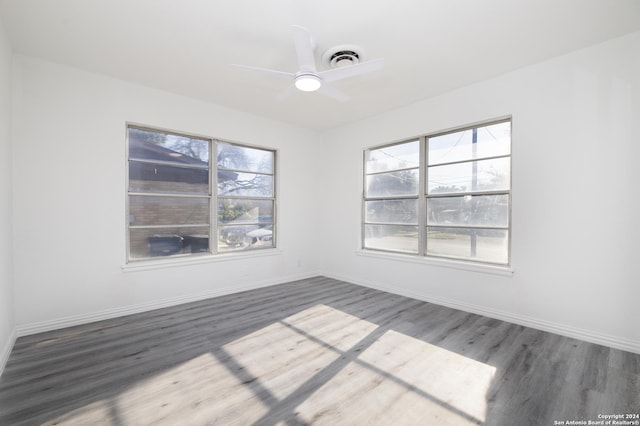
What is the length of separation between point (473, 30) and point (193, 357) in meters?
3.80

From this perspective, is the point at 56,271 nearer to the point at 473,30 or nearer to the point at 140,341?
the point at 140,341

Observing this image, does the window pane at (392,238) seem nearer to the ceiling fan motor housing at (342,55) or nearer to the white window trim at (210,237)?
the white window trim at (210,237)

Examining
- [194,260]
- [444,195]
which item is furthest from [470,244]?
[194,260]

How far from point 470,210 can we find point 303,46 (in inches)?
113

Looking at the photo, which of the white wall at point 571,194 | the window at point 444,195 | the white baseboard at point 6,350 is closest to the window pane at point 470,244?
the window at point 444,195

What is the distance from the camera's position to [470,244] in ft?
12.0

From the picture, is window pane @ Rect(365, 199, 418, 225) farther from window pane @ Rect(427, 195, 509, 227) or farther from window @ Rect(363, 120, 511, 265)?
window pane @ Rect(427, 195, 509, 227)

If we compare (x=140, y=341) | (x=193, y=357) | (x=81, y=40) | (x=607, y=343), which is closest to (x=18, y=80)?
(x=81, y=40)

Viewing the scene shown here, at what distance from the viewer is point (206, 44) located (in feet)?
8.90

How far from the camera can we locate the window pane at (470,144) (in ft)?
11.2

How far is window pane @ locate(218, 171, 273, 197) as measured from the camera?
4.41 metres

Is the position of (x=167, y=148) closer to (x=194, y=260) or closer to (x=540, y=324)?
(x=194, y=260)

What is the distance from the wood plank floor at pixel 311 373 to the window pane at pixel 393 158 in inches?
90.7

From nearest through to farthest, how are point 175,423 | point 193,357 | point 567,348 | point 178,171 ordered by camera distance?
point 175,423
point 193,357
point 567,348
point 178,171
